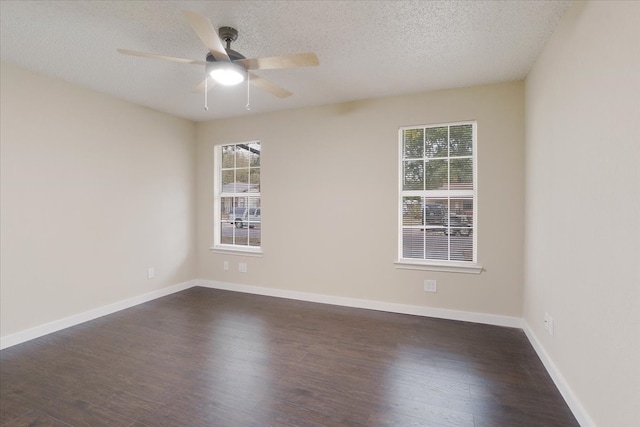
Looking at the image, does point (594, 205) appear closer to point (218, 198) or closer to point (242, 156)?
point (242, 156)

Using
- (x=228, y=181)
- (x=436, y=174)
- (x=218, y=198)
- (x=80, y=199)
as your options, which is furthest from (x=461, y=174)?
(x=80, y=199)

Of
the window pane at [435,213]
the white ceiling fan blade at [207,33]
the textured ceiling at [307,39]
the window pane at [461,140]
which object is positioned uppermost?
the textured ceiling at [307,39]

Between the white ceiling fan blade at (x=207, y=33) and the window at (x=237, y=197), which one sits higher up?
the white ceiling fan blade at (x=207, y=33)

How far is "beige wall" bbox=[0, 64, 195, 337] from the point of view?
264cm

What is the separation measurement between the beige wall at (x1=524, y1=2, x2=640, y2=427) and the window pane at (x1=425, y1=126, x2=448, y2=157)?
3.21 feet

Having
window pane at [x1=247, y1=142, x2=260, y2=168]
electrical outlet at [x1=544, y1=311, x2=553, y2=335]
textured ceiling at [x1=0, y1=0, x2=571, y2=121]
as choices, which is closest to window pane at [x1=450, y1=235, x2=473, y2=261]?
electrical outlet at [x1=544, y1=311, x2=553, y2=335]

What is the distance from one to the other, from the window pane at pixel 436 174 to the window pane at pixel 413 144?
16cm

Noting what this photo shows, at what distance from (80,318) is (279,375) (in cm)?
242

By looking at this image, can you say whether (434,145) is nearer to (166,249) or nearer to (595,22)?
(595,22)

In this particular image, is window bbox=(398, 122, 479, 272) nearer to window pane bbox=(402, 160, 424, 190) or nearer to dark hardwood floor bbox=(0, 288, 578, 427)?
window pane bbox=(402, 160, 424, 190)

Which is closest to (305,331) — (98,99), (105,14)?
(105,14)

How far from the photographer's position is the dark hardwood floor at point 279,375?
1.76 meters

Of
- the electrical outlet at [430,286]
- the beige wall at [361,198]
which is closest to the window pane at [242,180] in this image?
the beige wall at [361,198]

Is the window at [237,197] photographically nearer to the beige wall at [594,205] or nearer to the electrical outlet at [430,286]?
the electrical outlet at [430,286]
